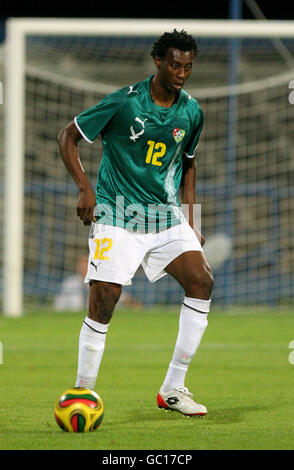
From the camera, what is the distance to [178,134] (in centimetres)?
556

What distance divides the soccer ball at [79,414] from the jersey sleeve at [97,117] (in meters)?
1.51

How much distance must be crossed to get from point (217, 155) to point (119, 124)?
32.0 feet

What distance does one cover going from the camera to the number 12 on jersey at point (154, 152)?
18.1ft

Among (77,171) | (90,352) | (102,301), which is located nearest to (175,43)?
(77,171)

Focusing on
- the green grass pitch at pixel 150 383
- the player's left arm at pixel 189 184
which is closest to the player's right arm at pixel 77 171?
the player's left arm at pixel 189 184

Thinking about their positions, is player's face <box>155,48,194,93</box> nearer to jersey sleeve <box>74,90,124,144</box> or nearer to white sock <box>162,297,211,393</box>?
jersey sleeve <box>74,90,124,144</box>

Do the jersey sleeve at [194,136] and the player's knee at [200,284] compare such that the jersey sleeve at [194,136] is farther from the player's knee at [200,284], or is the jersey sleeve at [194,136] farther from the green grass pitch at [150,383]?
the green grass pitch at [150,383]

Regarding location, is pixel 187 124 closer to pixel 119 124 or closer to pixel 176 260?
pixel 119 124

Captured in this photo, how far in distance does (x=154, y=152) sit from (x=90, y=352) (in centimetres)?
124

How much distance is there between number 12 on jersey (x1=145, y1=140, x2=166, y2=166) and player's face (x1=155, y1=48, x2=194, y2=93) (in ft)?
Result: 1.09

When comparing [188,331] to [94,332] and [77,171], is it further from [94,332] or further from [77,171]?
[77,171]

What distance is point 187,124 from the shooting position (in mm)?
5629

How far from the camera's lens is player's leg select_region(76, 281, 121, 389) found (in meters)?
5.22

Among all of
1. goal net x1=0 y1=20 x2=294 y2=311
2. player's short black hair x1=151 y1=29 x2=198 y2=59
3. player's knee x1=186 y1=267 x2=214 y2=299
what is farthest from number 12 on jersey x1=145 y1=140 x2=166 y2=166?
goal net x1=0 y1=20 x2=294 y2=311
